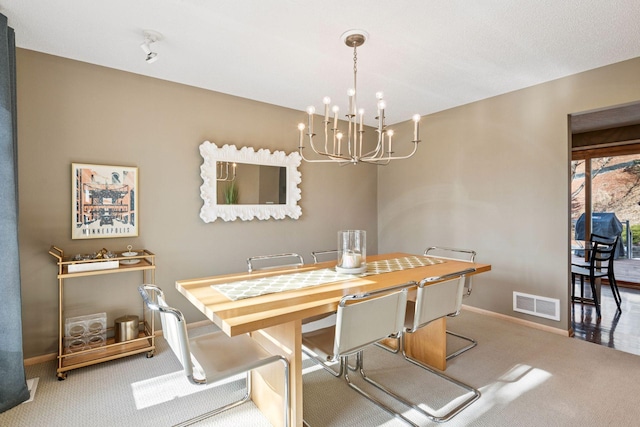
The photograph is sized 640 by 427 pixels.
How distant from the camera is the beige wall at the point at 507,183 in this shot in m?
3.07

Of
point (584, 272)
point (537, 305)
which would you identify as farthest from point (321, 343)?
point (584, 272)

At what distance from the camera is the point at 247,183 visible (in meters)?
3.51

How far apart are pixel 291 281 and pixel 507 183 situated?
275 cm

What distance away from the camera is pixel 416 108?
396 cm

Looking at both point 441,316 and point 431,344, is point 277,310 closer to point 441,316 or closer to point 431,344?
point 441,316

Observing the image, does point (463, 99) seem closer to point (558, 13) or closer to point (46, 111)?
point (558, 13)

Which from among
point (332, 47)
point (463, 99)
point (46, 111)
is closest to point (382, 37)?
point (332, 47)

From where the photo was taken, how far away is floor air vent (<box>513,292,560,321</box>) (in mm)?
3154

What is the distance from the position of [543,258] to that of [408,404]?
2.24 m

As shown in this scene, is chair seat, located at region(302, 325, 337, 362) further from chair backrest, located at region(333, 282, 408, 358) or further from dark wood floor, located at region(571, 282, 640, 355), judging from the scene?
dark wood floor, located at region(571, 282, 640, 355)

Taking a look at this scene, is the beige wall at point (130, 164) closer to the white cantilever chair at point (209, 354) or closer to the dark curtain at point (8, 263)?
the dark curtain at point (8, 263)

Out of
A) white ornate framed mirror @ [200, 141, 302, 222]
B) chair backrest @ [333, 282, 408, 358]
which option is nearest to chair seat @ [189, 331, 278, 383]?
chair backrest @ [333, 282, 408, 358]

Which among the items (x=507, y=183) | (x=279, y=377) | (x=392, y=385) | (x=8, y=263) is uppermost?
(x=507, y=183)

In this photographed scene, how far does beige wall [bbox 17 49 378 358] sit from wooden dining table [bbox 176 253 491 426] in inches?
47.9
